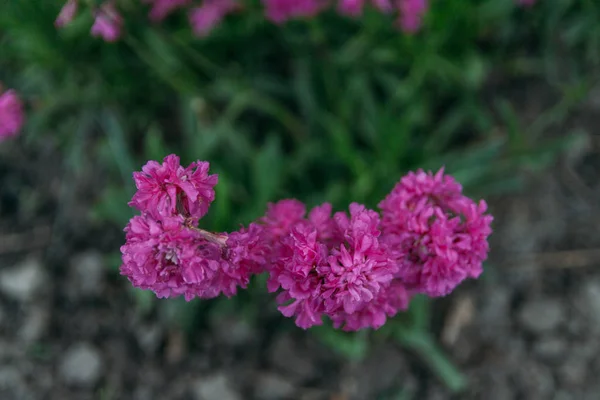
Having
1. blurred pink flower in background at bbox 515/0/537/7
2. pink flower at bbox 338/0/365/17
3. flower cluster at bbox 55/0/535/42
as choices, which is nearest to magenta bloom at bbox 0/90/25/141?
flower cluster at bbox 55/0/535/42

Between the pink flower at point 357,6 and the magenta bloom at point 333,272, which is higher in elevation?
the pink flower at point 357,6

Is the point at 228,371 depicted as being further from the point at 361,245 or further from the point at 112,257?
the point at 361,245

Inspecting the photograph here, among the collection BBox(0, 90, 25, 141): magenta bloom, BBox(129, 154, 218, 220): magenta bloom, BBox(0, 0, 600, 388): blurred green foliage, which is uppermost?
BBox(0, 0, 600, 388): blurred green foliage

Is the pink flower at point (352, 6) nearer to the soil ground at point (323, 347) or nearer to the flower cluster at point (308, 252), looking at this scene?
the soil ground at point (323, 347)

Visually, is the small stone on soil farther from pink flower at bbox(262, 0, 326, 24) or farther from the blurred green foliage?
pink flower at bbox(262, 0, 326, 24)

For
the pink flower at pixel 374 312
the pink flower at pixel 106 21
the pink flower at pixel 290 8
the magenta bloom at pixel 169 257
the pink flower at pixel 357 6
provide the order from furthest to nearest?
the pink flower at pixel 290 8 < the pink flower at pixel 357 6 < the pink flower at pixel 106 21 < the pink flower at pixel 374 312 < the magenta bloom at pixel 169 257

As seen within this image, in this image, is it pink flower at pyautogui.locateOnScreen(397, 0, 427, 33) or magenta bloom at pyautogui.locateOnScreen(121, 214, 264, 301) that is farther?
pink flower at pyautogui.locateOnScreen(397, 0, 427, 33)

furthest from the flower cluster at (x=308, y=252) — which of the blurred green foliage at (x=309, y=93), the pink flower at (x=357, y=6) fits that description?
the pink flower at (x=357, y=6)

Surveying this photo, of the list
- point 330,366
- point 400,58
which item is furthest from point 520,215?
point 330,366
